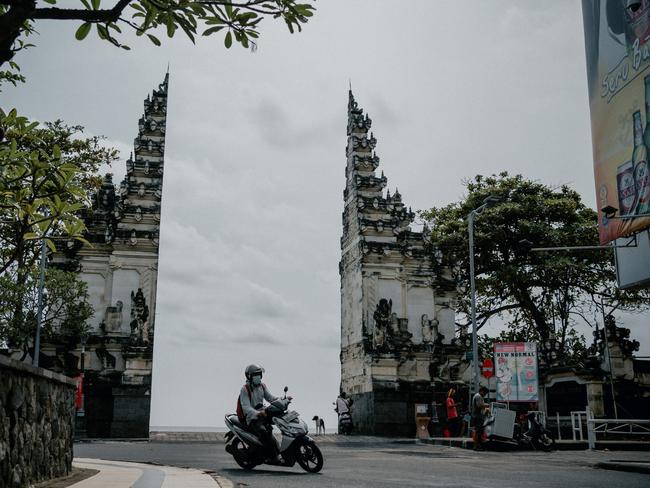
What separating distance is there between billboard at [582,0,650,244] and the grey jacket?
961cm

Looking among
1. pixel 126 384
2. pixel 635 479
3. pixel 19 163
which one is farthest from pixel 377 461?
→ pixel 126 384

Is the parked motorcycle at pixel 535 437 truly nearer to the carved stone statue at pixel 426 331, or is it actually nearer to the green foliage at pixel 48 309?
the carved stone statue at pixel 426 331

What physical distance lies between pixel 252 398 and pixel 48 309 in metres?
19.6

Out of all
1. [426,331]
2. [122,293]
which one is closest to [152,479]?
[122,293]

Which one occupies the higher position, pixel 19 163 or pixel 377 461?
pixel 19 163

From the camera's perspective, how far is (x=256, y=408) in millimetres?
13000

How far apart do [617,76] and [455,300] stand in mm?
19360

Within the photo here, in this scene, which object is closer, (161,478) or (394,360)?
(161,478)

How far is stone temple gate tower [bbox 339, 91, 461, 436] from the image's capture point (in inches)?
1294

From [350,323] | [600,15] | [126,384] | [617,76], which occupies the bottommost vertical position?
[126,384]

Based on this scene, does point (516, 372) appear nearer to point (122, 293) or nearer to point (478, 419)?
point (478, 419)

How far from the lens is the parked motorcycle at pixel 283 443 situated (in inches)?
475

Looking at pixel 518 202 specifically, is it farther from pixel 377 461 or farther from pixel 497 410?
pixel 377 461

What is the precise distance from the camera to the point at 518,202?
38.5 metres
